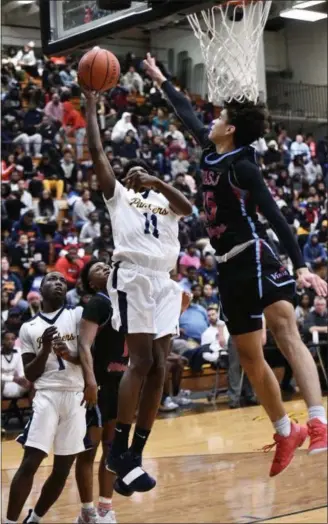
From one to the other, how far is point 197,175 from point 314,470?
10680 mm

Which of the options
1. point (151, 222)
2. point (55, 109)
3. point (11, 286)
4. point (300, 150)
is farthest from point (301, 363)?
point (300, 150)

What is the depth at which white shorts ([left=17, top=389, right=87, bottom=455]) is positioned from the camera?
7.07 meters

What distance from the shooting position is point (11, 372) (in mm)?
11500

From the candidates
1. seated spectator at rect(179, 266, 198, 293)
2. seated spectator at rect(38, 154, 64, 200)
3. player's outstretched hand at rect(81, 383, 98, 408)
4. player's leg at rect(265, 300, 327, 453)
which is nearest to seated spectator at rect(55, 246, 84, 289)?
seated spectator at rect(179, 266, 198, 293)

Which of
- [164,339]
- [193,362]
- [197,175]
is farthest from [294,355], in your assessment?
[197,175]

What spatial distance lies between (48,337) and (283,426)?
2.06m

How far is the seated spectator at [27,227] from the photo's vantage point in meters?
15.6

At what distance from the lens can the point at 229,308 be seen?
537cm

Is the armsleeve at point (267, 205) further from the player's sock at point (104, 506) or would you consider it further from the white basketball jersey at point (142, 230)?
the player's sock at point (104, 506)

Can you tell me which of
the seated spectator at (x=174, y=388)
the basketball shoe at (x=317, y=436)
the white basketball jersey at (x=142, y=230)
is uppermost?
the white basketball jersey at (x=142, y=230)

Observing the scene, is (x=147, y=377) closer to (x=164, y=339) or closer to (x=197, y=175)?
(x=164, y=339)

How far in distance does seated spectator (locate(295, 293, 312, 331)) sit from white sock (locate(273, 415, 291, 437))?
9044mm

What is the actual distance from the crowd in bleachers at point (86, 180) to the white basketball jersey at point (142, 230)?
195 inches

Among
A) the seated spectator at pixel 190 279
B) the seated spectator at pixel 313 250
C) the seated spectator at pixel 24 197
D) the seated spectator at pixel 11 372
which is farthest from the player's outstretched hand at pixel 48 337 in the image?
the seated spectator at pixel 313 250
